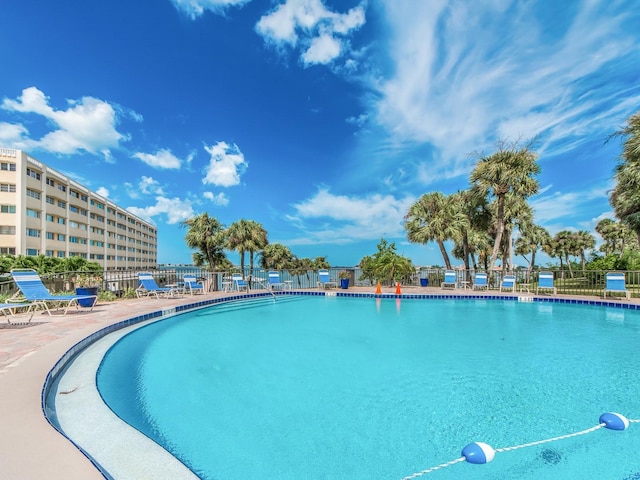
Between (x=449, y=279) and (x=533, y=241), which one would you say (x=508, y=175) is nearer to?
(x=449, y=279)

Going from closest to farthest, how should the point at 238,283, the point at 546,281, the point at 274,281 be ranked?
the point at 546,281, the point at 238,283, the point at 274,281

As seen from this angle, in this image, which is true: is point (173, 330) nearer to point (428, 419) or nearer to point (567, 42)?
point (428, 419)

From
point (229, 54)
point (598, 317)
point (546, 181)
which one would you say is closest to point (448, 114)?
point (546, 181)

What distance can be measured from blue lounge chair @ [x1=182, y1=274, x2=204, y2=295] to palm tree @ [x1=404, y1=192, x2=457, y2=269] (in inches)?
527

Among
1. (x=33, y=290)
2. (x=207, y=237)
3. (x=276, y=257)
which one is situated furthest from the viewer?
(x=276, y=257)

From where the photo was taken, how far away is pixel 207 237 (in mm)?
22469

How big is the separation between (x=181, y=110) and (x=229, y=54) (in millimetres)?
7249


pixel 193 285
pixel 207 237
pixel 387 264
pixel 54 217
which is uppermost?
pixel 54 217

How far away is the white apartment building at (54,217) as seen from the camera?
3166 cm

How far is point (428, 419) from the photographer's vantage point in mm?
3000

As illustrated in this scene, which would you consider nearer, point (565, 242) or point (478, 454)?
point (478, 454)

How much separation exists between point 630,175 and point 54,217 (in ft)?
169

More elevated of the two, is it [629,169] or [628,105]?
[628,105]

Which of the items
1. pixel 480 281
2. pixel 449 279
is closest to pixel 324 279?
pixel 449 279
